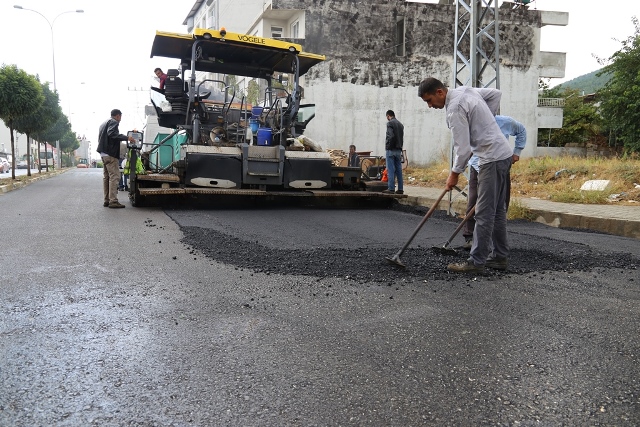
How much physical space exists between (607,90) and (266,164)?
67.7 ft

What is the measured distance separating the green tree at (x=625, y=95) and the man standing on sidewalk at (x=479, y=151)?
2023 centimetres

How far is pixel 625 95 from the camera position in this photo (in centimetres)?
2209

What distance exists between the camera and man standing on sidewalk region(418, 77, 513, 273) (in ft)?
14.3

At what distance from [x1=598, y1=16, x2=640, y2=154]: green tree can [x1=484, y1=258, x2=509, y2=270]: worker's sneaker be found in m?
20.2

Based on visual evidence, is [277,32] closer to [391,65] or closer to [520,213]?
[391,65]

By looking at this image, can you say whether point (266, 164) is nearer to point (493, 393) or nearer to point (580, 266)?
point (580, 266)

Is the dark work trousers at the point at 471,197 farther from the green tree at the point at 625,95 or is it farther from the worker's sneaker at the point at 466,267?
the green tree at the point at 625,95

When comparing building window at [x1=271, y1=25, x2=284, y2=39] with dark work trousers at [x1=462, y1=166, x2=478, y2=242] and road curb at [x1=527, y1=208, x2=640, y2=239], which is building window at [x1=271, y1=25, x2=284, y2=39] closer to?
road curb at [x1=527, y1=208, x2=640, y2=239]

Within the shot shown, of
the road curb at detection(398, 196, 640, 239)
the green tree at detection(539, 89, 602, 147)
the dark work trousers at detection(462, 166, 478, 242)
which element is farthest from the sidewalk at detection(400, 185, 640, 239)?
the green tree at detection(539, 89, 602, 147)

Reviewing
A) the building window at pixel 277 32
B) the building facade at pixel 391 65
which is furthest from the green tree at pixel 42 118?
the building facade at pixel 391 65

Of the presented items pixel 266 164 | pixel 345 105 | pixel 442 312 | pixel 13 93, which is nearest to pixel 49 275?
pixel 442 312

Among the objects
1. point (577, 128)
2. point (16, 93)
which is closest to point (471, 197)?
point (16, 93)

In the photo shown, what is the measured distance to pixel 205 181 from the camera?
8.77m

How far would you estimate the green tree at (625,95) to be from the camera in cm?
2189
